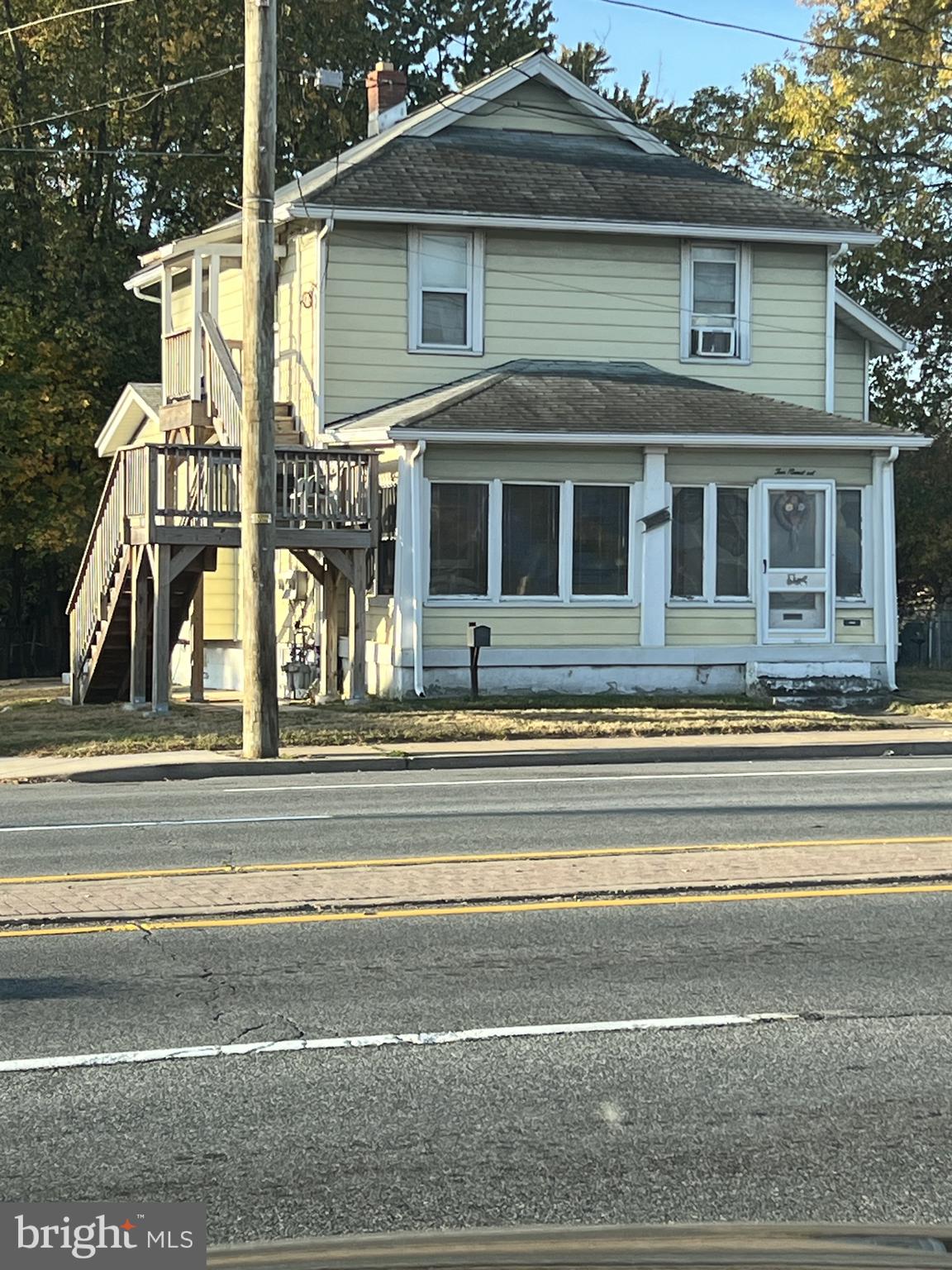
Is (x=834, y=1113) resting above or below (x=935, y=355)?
below

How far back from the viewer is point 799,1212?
4984mm

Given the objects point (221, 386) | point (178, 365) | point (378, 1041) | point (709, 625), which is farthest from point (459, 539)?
point (378, 1041)

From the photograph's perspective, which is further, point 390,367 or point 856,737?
point 390,367

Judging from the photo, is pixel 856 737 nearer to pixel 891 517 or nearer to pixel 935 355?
pixel 891 517

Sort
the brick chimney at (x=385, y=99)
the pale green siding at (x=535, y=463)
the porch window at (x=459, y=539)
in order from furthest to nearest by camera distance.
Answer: the brick chimney at (x=385, y=99)
the porch window at (x=459, y=539)
the pale green siding at (x=535, y=463)

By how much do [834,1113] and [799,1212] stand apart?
1.00 metres

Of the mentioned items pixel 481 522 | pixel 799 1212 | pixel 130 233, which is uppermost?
pixel 130 233

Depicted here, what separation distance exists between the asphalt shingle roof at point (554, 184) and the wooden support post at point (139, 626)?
20.0 feet

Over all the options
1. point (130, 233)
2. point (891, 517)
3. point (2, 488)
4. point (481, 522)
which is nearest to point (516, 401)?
point (481, 522)

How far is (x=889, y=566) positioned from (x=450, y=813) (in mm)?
13482

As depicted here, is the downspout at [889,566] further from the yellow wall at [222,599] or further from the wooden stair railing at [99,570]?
the wooden stair railing at [99,570]

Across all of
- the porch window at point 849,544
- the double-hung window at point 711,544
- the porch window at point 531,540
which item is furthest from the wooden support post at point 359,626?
the porch window at point 849,544

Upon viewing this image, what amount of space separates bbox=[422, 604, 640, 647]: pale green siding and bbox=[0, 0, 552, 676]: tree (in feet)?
45.3

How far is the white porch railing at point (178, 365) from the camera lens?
2734 centimetres
